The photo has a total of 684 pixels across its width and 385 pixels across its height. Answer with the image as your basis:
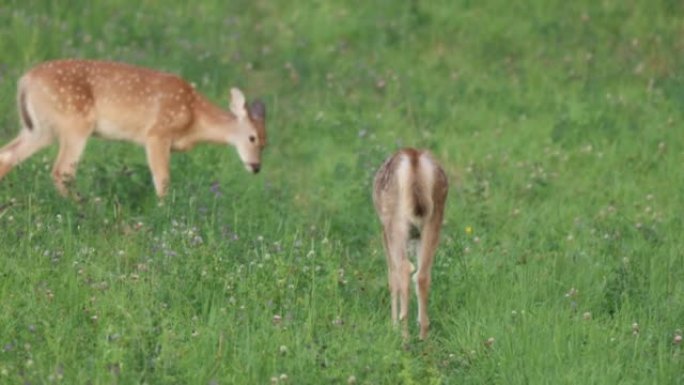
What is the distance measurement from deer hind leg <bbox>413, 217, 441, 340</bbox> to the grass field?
180 millimetres

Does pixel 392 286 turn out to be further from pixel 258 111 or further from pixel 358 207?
pixel 258 111

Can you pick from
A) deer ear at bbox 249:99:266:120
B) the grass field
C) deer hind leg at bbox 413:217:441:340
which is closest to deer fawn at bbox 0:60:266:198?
deer ear at bbox 249:99:266:120

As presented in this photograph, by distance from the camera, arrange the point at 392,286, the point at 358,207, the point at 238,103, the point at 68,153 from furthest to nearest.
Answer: the point at 238,103 → the point at 68,153 → the point at 358,207 → the point at 392,286

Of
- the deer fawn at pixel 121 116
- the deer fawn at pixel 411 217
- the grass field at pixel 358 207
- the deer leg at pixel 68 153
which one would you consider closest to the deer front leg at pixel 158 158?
the deer fawn at pixel 121 116

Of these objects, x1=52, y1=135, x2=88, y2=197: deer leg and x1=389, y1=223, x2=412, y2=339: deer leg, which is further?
x1=52, y1=135, x2=88, y2=197: deer leg

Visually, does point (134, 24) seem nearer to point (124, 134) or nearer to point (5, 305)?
point (124, 134)

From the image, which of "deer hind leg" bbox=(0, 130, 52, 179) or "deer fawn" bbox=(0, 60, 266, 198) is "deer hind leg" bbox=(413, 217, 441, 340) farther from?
"deer hind leg" bbox=(0, 130, 52, 179)

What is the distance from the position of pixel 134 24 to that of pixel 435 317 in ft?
25.4

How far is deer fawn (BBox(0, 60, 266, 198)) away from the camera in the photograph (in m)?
12.0

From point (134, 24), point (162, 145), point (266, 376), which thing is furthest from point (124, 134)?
point (266, 376)

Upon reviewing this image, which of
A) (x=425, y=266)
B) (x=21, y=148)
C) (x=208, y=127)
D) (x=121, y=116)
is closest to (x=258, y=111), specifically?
(x=208, y=127)

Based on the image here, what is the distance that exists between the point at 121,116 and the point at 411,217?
405cm

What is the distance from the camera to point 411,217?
9.12m

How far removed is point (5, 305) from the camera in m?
8.25
